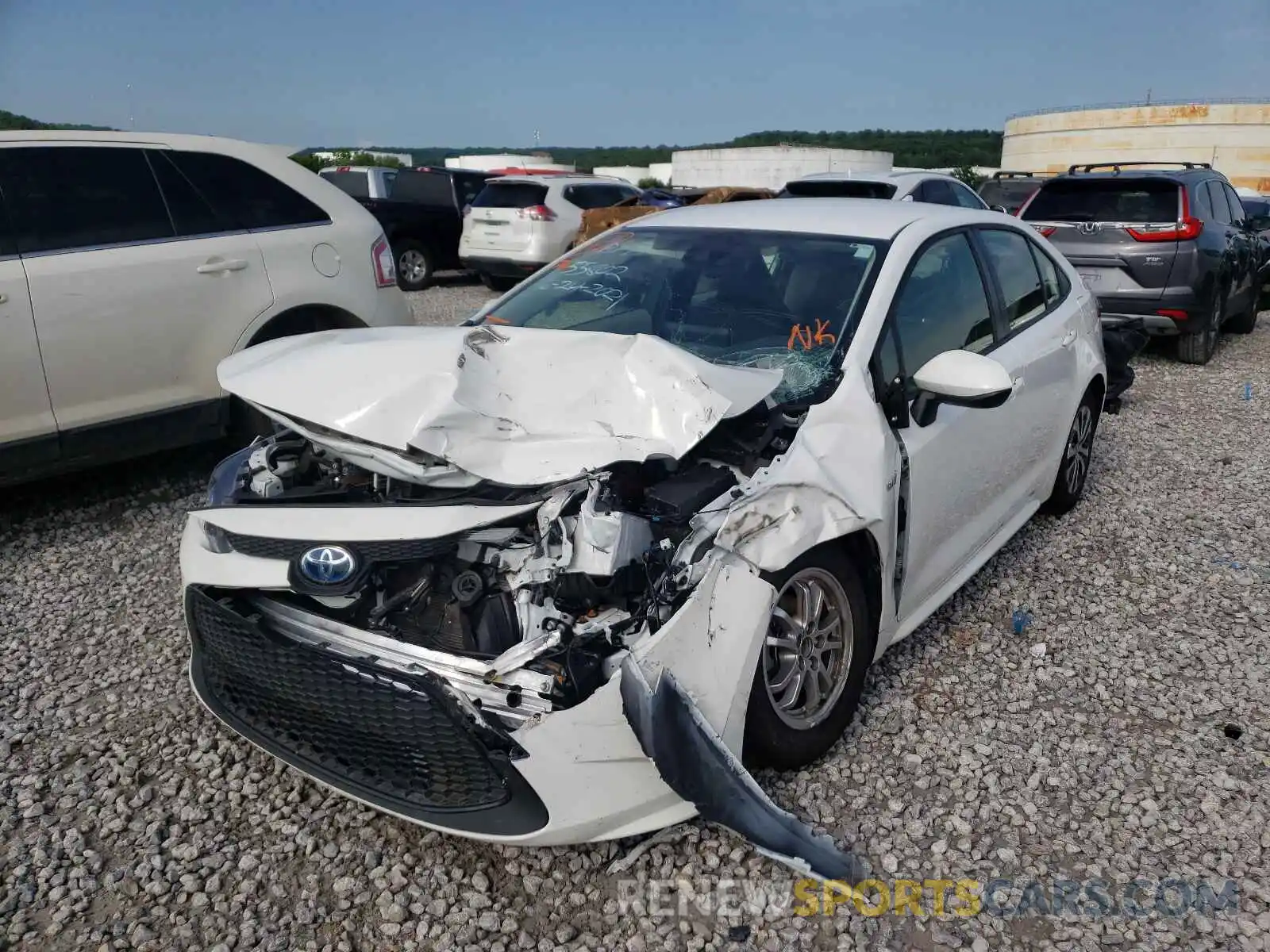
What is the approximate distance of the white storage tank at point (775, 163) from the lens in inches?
1857

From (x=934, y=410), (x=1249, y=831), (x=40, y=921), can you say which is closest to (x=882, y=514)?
(x=934, y=410)

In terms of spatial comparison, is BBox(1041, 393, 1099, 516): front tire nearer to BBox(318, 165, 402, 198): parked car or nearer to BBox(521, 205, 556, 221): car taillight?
BBox(521, 205, 556, 221): car taillight

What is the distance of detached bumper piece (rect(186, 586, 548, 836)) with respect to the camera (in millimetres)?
2158

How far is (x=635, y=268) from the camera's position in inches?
147

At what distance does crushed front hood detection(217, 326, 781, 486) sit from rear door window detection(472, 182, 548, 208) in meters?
10.3

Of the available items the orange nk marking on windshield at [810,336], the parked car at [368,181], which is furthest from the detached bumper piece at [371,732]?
the parked car at [368,181]

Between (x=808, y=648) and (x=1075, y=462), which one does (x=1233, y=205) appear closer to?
(x=1075, y=462)

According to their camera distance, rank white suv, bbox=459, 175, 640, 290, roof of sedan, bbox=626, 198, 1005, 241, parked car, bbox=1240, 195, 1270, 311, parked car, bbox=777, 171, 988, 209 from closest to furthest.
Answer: roof of sedan, bbox=626, 198, 1005, 241
parked car, bbox=1240, 195, 1270, 311
parked car, bbox=777, 171, 988, 209
white suv, bbox=459, 175, 640, 290

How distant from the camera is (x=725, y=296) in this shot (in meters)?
A: 3.44

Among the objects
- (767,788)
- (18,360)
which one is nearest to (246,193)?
(18,360)

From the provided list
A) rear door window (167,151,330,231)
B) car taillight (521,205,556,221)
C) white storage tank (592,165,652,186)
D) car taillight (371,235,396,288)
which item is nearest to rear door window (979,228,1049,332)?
car taillight (371,235,396,288)

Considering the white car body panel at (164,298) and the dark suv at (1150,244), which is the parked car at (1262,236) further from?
the white car body panel at (164,298)

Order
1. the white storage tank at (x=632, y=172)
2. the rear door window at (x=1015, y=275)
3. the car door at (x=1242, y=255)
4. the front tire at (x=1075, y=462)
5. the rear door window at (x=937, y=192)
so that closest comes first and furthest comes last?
the rear door window at (x=1015, y=275), the front tire at (x=1075, y=462), the car door at (x=1242, y=255), the rear door window at (x=937, y=192), the white storage tank at (x=632, y=172)

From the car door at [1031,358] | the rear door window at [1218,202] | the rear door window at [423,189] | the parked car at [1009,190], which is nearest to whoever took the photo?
the car door at [1031,358]
